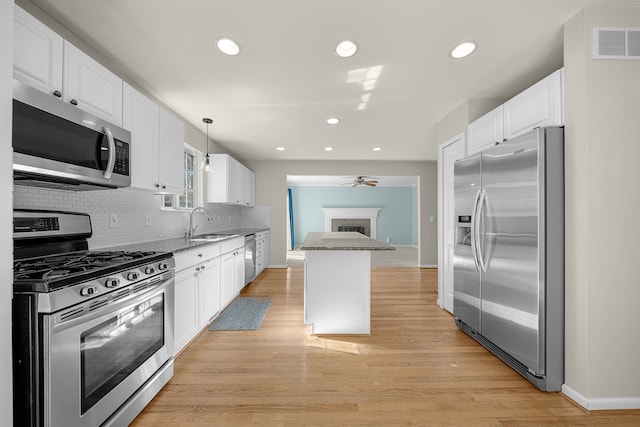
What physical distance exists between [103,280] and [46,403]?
497 mm

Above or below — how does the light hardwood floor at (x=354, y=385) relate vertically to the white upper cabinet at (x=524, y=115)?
below

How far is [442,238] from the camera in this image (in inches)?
144

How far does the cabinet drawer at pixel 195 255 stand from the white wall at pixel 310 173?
127 inches

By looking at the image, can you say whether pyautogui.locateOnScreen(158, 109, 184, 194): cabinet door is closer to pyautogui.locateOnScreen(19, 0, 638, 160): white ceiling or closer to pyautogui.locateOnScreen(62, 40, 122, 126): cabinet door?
pyautogui.locateOnScreen(19, 0, 638, 160): white ceiling

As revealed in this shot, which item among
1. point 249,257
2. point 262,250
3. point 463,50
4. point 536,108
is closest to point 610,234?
point 536,108

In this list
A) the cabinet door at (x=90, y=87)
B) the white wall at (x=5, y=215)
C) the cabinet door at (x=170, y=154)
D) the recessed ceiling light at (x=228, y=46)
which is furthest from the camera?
the cabinet door at (x=170, y=154)

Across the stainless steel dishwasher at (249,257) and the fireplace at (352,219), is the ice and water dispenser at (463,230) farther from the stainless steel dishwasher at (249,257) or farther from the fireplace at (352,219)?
the fireplace at (352,219)

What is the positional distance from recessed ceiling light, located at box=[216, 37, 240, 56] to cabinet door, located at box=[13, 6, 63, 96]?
926mm

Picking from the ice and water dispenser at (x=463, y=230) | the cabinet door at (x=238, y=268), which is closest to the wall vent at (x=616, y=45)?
the ice and water dispenser at (x=463, y=230)

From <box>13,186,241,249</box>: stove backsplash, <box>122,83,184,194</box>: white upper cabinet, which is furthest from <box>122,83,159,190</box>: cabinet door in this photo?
<box>13,186,241,249</box>: stove backsplash

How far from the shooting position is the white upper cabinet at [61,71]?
4.46 ft

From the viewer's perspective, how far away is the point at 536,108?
217 cm

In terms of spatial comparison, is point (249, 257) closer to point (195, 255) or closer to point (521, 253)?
point (195, 255)

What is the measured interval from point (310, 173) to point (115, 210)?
4458mm
